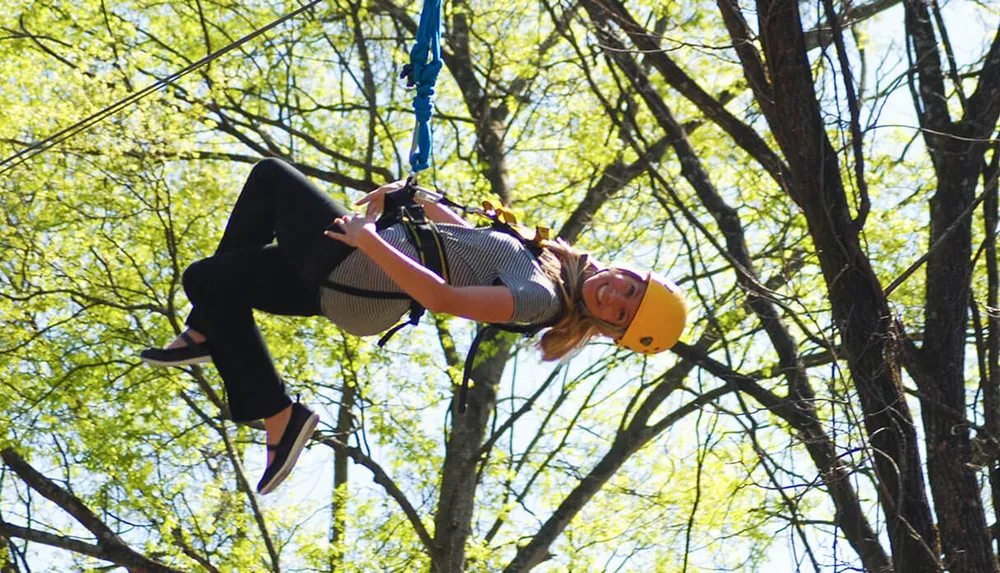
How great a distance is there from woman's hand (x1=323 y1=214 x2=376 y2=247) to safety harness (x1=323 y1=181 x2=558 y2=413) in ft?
0.50

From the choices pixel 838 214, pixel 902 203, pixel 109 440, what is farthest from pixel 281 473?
pixel 902 203

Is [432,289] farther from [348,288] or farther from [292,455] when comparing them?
[292,455]

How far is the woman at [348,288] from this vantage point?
10.9 feet

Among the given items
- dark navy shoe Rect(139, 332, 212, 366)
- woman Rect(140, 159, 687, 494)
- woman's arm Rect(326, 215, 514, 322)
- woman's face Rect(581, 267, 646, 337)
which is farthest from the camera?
dark navy shoe Rect(139, 332, 212, 366)

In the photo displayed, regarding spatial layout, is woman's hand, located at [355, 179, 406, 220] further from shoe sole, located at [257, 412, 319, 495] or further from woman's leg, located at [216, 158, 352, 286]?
shoe sole, located at [257, 412, 319, 495]

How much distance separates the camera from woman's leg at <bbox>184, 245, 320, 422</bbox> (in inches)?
146

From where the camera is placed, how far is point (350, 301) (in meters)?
3.61

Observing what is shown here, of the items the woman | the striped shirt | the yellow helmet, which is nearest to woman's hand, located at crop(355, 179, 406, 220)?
the woman

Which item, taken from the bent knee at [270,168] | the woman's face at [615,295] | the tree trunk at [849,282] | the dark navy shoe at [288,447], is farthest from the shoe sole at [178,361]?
the tree trunk at [849,282]

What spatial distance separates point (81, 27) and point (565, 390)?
4764 millimetres

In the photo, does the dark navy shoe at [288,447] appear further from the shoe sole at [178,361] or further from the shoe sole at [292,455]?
the shoe sole at [178,361]

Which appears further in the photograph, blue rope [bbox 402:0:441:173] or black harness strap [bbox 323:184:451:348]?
blue rope [bbox 402:0:441:173]

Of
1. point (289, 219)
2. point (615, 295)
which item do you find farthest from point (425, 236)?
point (615, 295)

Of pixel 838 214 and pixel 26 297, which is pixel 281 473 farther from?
pixel 26 297
